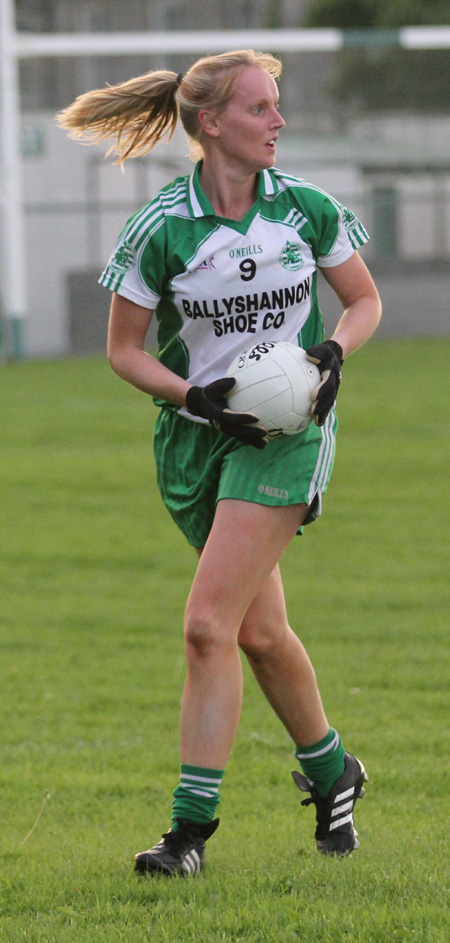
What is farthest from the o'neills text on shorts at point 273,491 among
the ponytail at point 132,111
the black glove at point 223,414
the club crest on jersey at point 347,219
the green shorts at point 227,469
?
the ponytail at point 132,111

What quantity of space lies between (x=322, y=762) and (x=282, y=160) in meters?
23.9

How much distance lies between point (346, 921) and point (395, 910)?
0.14 m

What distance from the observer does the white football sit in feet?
10.9

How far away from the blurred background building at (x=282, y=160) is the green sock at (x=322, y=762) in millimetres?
23414

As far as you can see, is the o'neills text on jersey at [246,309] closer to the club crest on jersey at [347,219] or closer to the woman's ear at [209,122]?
the club crest on jersey at [347,219]

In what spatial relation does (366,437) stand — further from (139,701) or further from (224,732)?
(224,732)

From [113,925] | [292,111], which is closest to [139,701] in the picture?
[113,925]

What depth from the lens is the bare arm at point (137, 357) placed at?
11.4 feet

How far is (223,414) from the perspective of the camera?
329 centimetres

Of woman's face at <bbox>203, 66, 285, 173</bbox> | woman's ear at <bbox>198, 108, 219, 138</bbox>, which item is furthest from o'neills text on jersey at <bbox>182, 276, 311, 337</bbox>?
woman's ear at <bbox>198, 108, 219, 138</bbox>

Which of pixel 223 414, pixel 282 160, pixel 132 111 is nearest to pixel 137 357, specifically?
pixel 223 414

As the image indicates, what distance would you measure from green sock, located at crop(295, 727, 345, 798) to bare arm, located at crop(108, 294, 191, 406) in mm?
1087

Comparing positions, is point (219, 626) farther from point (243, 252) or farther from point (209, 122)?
point (209, 122)

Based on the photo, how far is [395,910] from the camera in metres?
2.81
